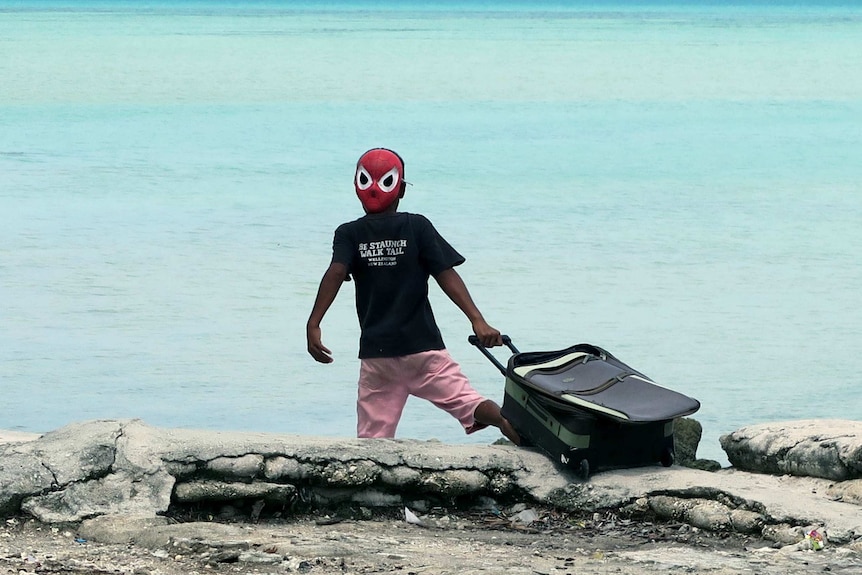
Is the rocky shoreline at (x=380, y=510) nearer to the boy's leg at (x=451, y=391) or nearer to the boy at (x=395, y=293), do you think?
the boy's leg at (x=451, y=391)

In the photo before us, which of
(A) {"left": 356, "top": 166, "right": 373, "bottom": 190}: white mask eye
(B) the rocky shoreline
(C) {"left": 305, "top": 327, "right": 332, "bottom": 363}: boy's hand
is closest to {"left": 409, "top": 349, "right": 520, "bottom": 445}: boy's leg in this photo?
(B) the rocky shoreline

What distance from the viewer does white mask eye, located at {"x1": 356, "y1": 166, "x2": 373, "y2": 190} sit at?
18.0ft

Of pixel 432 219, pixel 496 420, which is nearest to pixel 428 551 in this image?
pixel 496 420

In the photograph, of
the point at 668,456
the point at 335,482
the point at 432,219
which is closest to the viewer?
the point at 335,482

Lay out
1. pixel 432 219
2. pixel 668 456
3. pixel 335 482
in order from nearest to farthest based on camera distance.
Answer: pixel 335 482 → pixel 668 456 → pixel 432 219

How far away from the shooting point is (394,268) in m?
5.44

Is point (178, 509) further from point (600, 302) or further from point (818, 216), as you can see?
point (818, 216)

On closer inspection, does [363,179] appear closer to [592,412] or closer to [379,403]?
[379,403]

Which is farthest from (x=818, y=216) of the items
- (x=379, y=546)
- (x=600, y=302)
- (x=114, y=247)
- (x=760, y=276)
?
(x=379, y=546)

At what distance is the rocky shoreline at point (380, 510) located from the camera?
4387 mm

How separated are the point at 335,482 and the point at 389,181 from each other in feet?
3.66

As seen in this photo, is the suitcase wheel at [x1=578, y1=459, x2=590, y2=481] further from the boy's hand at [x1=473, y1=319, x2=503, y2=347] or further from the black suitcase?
the boy's hand at [x1=473, y1=319, x2=503, y2=347]

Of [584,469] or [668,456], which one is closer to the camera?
[584,469]

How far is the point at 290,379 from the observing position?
29.0 ft
